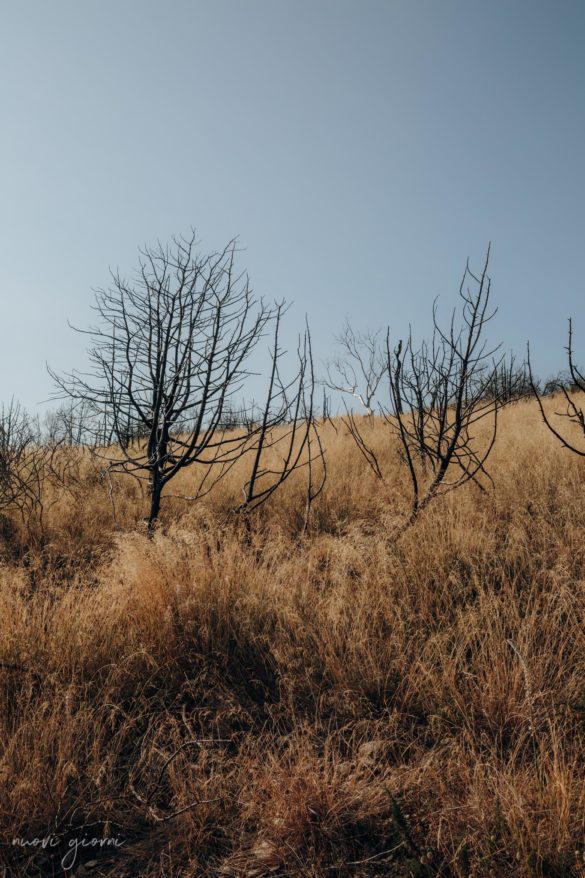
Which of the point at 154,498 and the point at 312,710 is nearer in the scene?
the point at 312,710

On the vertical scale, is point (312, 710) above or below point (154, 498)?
below

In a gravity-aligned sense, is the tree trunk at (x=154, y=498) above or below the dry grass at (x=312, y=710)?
above

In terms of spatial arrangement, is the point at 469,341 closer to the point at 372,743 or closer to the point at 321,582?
the point at 321,582

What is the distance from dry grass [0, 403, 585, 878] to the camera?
1.90m

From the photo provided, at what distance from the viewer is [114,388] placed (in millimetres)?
5922

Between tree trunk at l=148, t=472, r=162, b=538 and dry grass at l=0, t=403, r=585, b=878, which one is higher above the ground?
tree trunk at l=148, t=472, r=162, b=538

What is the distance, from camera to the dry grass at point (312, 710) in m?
1.90

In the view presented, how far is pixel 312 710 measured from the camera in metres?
2.70

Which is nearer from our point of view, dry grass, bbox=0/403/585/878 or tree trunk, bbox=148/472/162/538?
dry grass, bbox=0/403/585/878

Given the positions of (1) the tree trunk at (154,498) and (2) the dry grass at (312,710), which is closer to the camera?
(2) the dry grass at (312,710)

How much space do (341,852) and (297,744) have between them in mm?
480

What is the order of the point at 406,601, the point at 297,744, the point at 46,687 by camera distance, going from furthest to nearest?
the point at 406,601 < the point at 46,687 < the point at 297,744

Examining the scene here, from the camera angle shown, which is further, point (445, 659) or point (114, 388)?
point (114, 388)

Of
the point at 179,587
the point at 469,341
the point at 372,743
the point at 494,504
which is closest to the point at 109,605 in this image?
the point at 179,587
